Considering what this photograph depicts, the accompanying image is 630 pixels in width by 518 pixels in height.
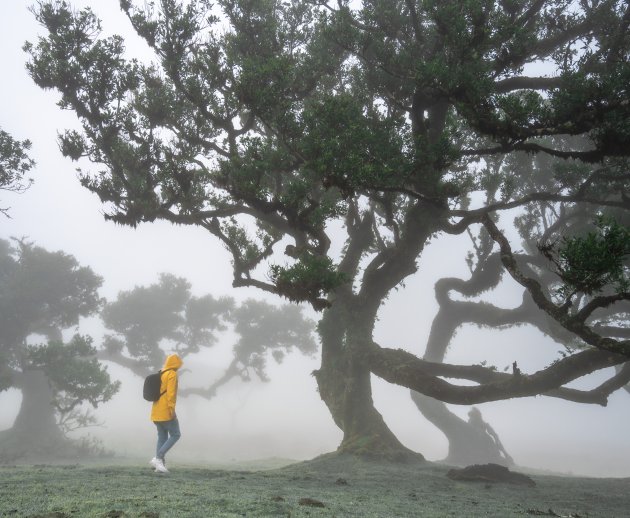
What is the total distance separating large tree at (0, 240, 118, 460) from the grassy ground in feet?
66.5

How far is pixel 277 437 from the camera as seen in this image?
5350 centimetres

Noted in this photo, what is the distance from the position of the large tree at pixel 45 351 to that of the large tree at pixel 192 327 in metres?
6.32

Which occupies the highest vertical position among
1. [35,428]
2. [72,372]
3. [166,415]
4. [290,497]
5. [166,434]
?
[72,372]

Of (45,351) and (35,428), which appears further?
(35,428)

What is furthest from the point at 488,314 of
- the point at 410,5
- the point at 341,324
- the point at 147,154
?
the point at 147,154

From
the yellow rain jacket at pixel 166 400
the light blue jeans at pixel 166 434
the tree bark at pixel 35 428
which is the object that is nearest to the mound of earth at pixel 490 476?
the light blue jeans at pixel 166 434

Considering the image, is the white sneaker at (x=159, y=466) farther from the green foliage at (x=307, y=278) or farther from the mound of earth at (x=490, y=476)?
the mound of earth at (x=490, y=476)

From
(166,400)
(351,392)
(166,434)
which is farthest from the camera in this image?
(351,392)

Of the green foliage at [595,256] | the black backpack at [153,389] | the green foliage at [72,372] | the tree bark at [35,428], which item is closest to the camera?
the green foliage at [595,256]

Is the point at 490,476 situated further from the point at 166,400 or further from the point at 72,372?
the point at 72,372

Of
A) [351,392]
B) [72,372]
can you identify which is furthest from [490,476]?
[72,372]

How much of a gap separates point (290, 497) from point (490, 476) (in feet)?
19.6

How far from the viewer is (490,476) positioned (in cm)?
995

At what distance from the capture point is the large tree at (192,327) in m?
42.7
